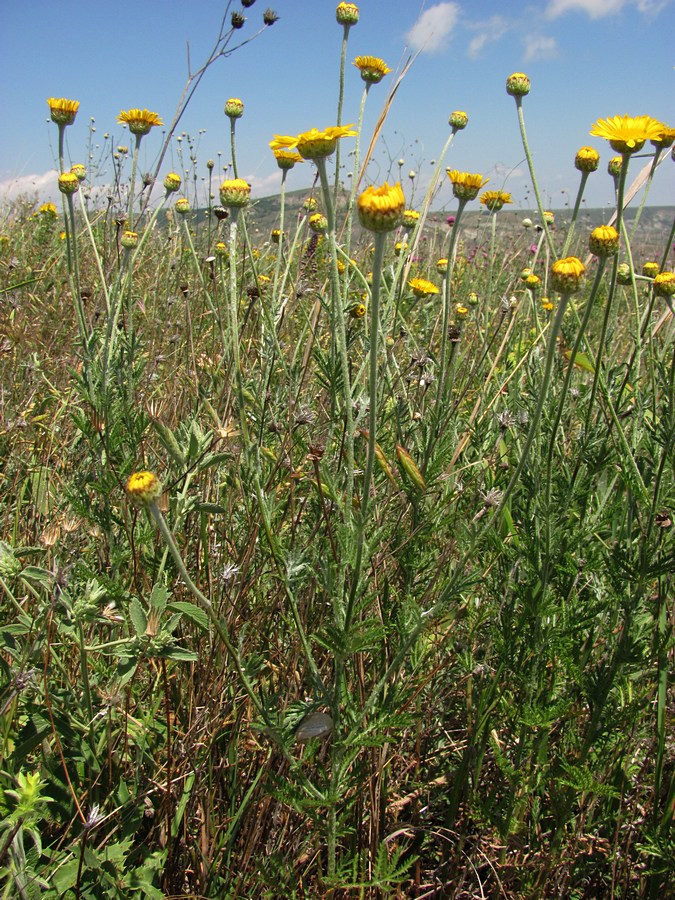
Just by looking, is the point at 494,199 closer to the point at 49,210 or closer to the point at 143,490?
the point at 143,490

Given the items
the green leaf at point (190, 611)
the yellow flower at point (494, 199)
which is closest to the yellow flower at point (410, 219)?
the yellow flower at point (494, 199)

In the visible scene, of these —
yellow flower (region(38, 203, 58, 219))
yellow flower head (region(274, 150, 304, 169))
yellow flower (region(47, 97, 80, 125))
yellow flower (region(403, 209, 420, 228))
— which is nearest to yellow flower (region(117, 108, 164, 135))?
yellow flower (region(47, 97, 80, 125))

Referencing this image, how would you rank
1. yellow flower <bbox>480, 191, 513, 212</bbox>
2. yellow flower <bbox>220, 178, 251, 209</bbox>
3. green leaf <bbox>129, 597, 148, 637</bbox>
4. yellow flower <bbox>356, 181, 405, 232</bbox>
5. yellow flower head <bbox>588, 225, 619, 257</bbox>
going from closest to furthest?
yellow flower <bbox>356, 181, 405, 232</bbox> → green leaf <bbox>129, 597, 148, 637</bbox> → yellow flower head <bbox>588, 225, 619, 257</bbox> → yellow flower <bbox>220, 178, 251, 209</bbox> → yellow flower <bbox>480, 191, 513, 212</bbox>

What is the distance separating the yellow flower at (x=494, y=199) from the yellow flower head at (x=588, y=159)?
55 centimetres

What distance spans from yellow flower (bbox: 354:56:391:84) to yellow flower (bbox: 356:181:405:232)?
1.02 m

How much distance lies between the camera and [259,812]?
53.0 inches

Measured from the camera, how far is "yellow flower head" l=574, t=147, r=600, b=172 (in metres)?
1.74

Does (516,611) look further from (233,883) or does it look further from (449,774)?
(233,883)

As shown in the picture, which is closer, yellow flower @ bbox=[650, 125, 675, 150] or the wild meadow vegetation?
the wild meadow vegetation

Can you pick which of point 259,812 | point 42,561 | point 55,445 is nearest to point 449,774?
point 259,812

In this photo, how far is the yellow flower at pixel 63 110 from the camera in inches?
79.6

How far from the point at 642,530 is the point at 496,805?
2.40 ft

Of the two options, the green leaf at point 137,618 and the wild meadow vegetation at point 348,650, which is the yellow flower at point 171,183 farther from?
the green leaf at point 137,618

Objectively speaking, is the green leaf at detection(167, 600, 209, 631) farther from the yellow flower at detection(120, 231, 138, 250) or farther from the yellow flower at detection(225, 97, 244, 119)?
the yellow flower at detection(225, 97, 244, 119)
